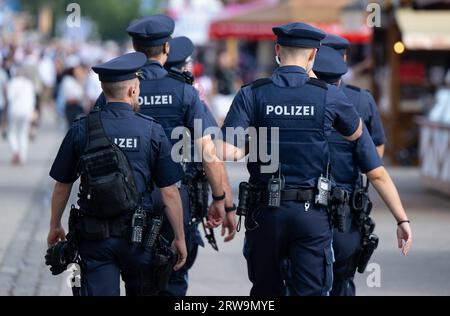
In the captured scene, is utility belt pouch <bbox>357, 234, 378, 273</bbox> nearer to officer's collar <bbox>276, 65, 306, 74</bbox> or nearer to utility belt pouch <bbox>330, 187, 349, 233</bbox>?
utility belt pouch <bbox>330, 187, 349, 233</bbox>

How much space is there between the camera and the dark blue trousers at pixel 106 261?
6.66 metres

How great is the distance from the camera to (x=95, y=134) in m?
Result: 6.71

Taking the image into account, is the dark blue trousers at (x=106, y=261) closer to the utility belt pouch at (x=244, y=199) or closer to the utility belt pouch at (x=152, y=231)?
the utility belt pouch at (x=152, y=231)

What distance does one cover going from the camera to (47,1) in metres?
93.8

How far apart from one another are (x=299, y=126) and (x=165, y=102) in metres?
1.34

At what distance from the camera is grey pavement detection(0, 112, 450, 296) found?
10336 millimetres

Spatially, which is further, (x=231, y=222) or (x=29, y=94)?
(x=29, y=94)

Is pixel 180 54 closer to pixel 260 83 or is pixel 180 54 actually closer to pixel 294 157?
pixel 260 83

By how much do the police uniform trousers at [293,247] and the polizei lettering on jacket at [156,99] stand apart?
1.28 m

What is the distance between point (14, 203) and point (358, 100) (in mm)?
8892

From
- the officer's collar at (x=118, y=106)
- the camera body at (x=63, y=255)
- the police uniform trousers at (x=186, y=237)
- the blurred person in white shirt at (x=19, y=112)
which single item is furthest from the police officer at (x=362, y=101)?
the blurred person in white shirt at (x=19, y=112)

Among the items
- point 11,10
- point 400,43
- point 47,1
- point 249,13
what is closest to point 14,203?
point 400,43

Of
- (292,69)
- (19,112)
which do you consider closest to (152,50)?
(292,69)

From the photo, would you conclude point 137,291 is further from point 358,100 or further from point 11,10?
point 11,10
